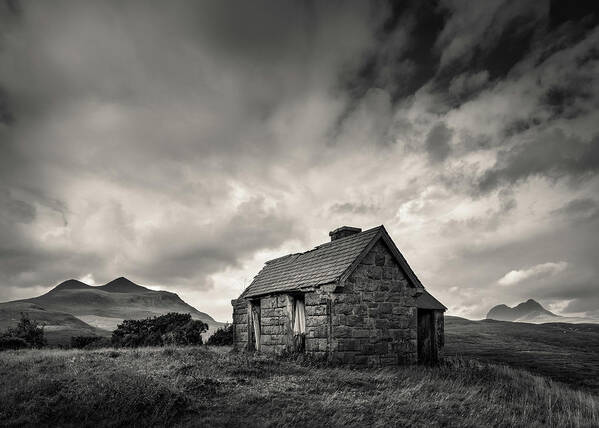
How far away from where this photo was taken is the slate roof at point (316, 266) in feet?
51.5

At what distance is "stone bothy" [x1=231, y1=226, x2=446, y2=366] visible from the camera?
1484 cm

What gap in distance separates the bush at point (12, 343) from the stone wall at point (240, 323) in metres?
13.4

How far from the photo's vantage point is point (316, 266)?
17.6 meters

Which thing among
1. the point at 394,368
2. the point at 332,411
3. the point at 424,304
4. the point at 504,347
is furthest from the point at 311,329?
the point at 504,347

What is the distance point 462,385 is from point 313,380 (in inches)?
193

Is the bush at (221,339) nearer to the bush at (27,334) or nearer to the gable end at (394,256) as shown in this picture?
the bush at (27,334)

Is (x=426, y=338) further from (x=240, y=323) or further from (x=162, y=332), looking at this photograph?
(x=162, y=332)

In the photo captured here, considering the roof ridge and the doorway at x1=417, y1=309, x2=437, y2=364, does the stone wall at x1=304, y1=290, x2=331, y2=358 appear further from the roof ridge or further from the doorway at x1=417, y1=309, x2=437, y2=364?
the doorway at x1=417, y1=309, x2=437, y2=364

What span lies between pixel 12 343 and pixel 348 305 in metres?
21.6

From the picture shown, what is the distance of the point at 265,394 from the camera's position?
975 centimetres

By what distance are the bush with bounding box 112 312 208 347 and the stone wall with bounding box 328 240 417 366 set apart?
14470 mm

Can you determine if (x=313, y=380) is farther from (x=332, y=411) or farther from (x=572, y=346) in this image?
(x=572, y=346)

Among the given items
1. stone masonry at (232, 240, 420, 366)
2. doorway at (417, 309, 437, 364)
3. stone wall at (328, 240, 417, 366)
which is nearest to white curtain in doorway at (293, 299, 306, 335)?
stone masonry at (232, 240, 420, 366)

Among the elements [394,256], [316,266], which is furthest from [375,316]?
[316,266]
